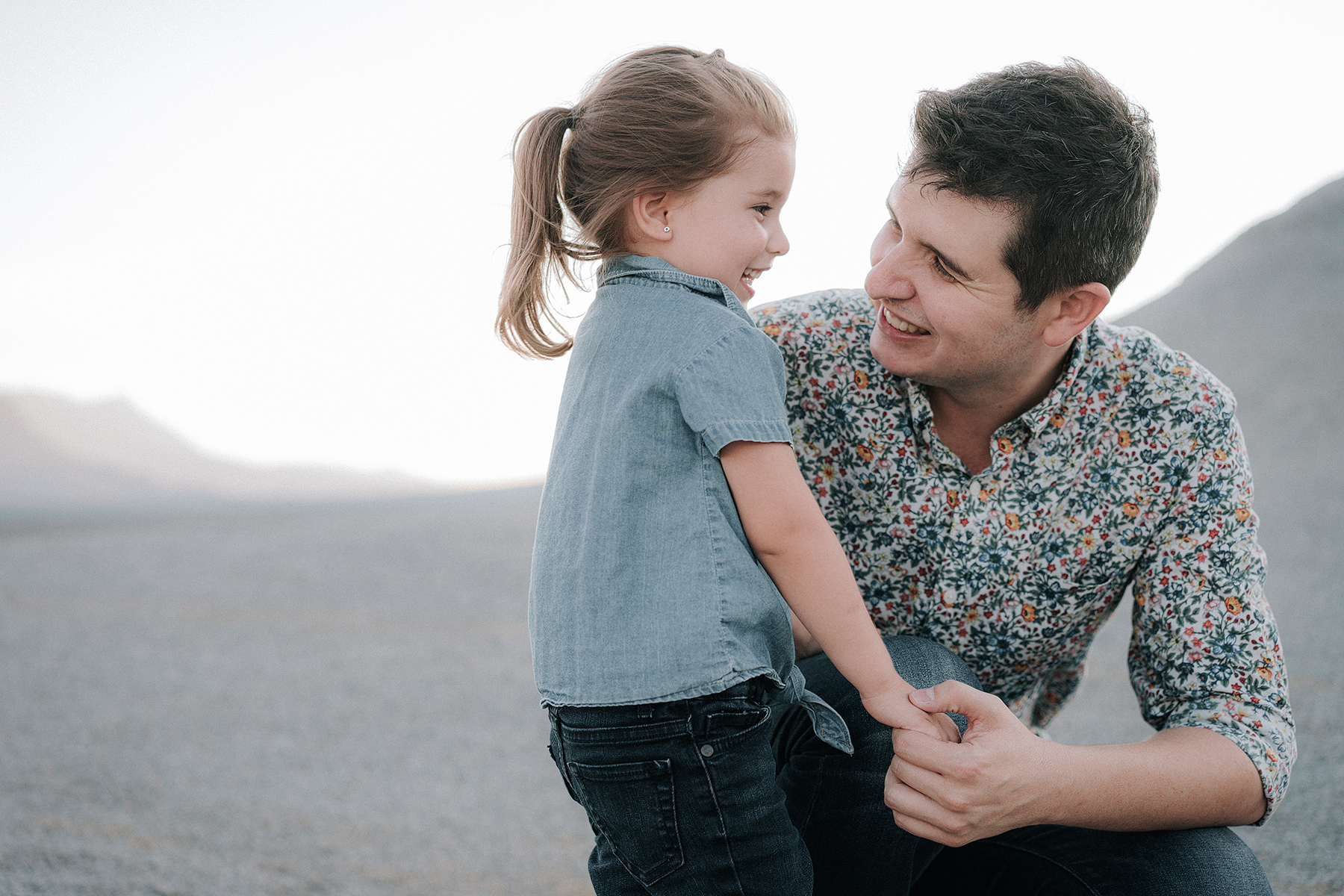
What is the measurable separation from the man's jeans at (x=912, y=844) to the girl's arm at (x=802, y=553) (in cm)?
22

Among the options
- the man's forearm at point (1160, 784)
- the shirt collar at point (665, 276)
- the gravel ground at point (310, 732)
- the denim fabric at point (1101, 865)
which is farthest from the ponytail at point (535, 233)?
the gravel ground at point (310, 732)

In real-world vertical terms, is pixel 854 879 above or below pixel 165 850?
above

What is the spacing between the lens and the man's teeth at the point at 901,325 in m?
1.58

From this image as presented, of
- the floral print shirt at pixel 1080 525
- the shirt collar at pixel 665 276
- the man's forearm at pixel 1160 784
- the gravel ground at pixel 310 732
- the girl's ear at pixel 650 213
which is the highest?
the girl's ear at pixel 650 213

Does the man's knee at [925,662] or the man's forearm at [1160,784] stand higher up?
the man's knee at [925,662]

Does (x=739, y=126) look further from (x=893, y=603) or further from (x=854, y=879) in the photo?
(x=854, y=879)

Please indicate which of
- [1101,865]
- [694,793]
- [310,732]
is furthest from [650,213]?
[310,732]

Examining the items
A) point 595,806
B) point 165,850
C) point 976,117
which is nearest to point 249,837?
point 165,850

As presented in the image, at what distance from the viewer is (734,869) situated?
1225 mm

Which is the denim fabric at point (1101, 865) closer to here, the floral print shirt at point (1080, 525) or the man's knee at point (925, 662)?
the floral print shirt at point (1080, 525)

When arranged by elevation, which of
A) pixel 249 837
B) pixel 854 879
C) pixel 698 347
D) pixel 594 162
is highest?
pixel 594 162

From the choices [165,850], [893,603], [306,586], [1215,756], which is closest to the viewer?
[1215,756]

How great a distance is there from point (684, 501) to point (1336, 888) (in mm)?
2728

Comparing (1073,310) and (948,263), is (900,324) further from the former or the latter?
(1073,310)
